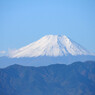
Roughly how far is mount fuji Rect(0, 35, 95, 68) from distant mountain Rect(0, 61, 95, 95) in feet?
237

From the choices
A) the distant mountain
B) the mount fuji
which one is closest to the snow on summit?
the mount fuji

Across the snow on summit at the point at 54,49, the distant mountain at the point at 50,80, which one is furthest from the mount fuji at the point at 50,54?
the distant mountain at the point at 50,80

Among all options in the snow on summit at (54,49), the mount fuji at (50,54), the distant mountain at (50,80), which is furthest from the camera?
the snow on summit at (54,49)

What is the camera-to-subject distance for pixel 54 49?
18825cm

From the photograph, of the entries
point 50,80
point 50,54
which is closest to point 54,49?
point 50,54

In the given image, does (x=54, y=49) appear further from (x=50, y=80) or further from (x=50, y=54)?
(x=50, y=80)

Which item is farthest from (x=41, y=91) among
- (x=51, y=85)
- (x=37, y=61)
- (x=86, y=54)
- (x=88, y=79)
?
(x=86, y=54)

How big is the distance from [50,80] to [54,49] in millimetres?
92487

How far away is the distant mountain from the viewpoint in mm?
88188

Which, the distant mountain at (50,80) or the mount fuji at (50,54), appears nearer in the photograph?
the distant mountain at (50,80)

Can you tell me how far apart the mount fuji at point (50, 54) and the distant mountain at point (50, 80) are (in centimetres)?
7216

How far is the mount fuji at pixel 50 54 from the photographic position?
583ft

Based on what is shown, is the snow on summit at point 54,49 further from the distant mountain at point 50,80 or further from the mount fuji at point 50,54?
the distant mountain at point 50,80

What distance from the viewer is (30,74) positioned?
9738 centimetres
